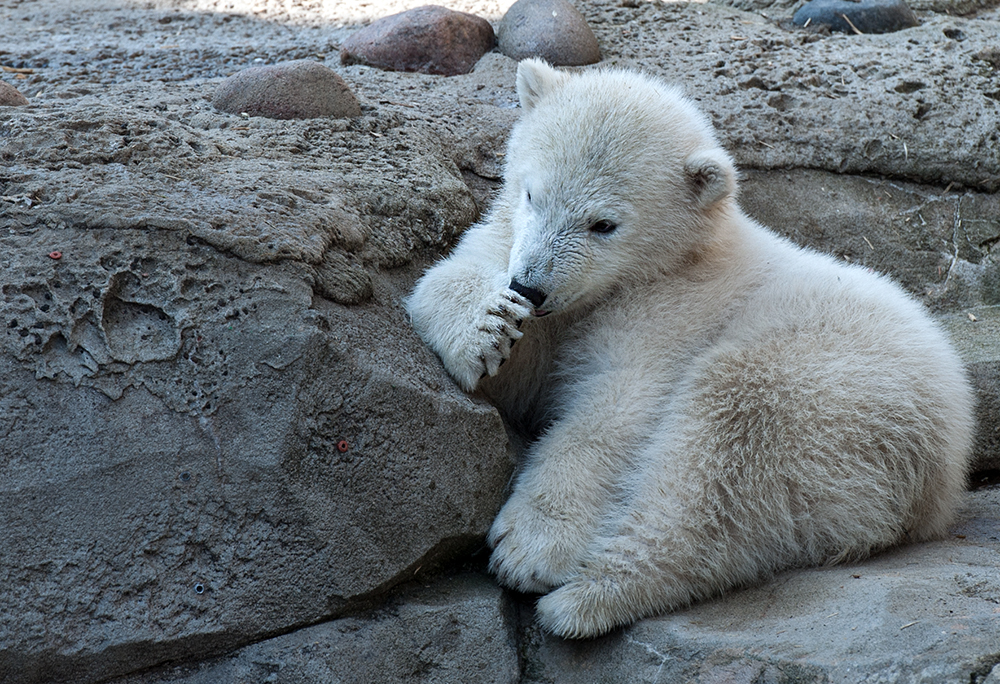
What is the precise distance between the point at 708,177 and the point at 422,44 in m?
2.61

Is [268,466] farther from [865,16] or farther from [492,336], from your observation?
[865,16]

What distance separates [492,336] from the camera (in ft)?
9.50

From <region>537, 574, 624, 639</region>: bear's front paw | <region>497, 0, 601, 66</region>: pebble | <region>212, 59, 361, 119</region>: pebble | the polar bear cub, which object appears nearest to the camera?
<region>537, 574, 624, 639</region>: bear's front paw

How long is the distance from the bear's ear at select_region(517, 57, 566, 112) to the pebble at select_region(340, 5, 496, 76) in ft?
5.64

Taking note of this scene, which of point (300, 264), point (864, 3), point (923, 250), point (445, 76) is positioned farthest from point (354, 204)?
point (864, 3)

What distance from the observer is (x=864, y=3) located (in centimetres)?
550

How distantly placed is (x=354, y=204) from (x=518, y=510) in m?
1.26

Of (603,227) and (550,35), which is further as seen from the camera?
(550,35)

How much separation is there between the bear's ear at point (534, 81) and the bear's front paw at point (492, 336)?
1032 millimetres

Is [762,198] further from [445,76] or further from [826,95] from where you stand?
[445,76]

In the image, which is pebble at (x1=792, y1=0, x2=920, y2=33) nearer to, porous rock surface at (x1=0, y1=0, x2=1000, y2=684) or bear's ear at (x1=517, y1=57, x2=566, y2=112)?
bear's ear at (x1=517, y1=57, x2=566, y2=112)

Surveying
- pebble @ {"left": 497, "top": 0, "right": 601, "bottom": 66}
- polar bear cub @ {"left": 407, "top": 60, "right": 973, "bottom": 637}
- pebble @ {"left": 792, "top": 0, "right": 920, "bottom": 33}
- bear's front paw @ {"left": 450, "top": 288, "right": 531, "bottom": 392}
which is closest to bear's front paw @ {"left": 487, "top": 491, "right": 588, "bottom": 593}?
polar bear cub @ {"left": 407, "top": 60, "right": 973, "bottom": 637}

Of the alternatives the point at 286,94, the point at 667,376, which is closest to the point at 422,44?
the point at 286,94

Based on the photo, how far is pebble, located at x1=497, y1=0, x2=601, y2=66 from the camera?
16.8 feet
